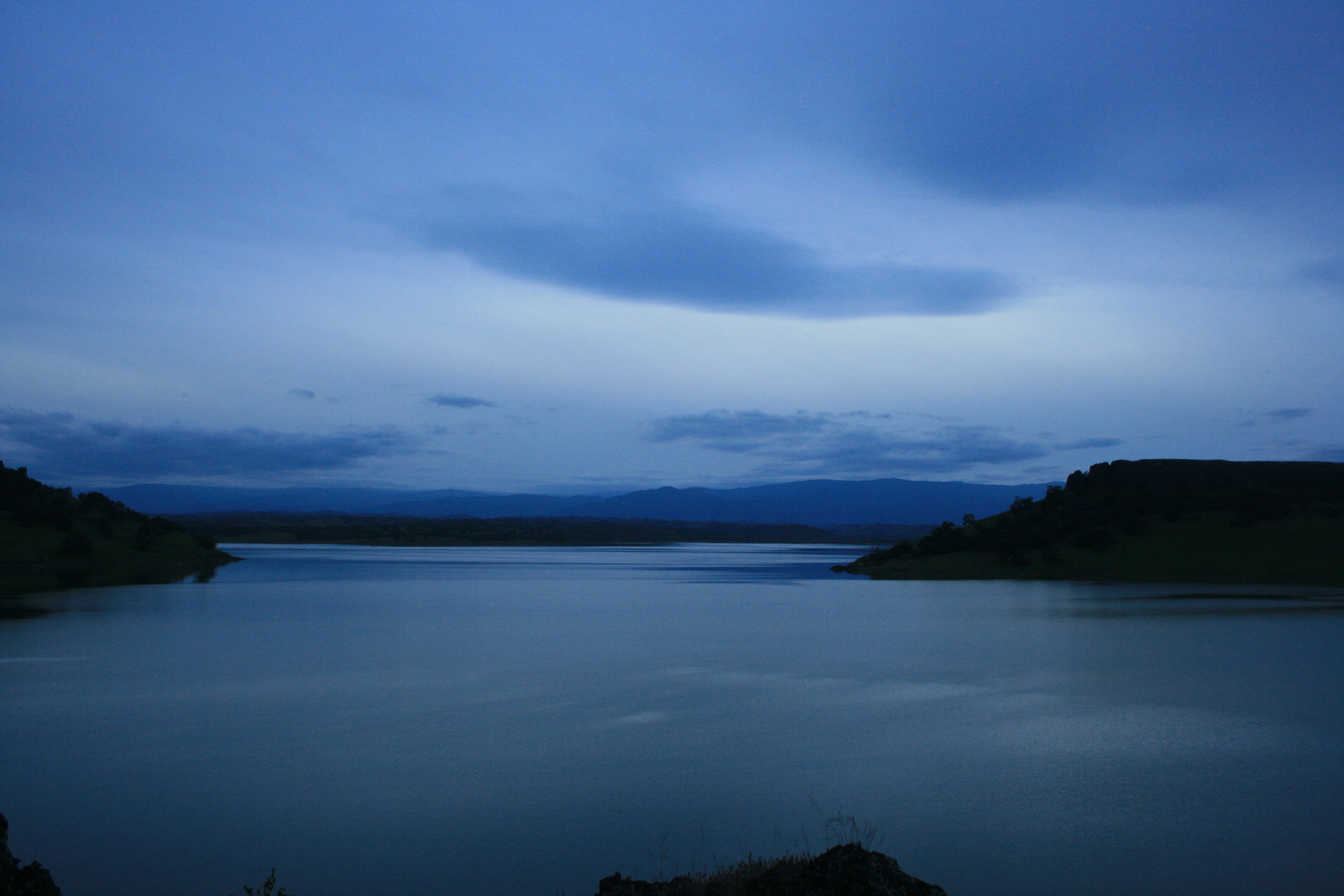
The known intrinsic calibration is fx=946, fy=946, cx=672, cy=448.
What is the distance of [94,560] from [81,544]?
56.5 inches

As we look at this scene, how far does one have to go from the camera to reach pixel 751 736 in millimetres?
14844

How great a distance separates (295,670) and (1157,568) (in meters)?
49.5

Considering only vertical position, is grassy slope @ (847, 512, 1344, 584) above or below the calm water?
above

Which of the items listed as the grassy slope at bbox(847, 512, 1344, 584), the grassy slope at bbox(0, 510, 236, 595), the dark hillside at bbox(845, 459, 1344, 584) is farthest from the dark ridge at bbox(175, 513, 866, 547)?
the grassy slope at bbox(847, 512, 1344, 584)

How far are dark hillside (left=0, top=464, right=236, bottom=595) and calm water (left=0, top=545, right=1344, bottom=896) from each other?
87.0ft

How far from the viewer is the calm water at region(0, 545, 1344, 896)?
9.43 meters

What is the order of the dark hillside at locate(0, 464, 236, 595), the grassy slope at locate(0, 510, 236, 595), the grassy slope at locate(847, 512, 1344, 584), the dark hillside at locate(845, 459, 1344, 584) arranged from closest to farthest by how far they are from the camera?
the grassy slope at locate(0, 510, 236, 595), the grassy slope at locate(847, 512, 1344, 584), the dark hillside at locate(0, 464, 236, 595), the dark hillside at locate(845, 459, 1344, 584)

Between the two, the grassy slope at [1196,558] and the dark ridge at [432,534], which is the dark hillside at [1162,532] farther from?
the dark ridge at [432,534]

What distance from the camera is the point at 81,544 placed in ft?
194

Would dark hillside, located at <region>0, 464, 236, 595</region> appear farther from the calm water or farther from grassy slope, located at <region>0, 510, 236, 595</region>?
the calm water

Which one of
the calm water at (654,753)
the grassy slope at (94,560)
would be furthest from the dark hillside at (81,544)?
the calm water at (654,753)

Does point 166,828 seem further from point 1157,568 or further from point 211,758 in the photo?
point 1157,568

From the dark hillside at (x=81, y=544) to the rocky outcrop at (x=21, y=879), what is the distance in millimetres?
44770

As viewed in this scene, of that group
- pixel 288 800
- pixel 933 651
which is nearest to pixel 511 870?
pixel 288 800
